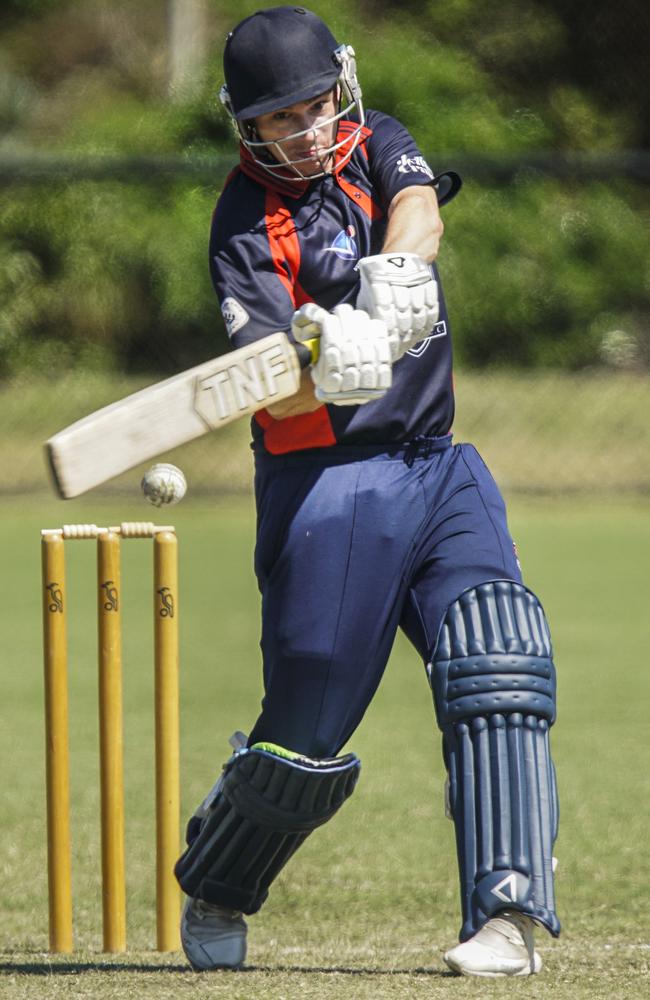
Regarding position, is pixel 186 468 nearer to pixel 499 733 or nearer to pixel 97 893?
pixel 97 893

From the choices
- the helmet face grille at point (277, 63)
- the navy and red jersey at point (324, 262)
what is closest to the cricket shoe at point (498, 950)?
the navy and red jersey at point (324, 262)

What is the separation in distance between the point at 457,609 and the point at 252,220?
716 mm

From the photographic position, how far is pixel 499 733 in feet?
8.68

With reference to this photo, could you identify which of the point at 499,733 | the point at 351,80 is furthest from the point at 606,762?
the point at 351,80

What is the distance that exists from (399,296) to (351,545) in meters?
0.43

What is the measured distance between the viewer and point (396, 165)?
2.88 metres

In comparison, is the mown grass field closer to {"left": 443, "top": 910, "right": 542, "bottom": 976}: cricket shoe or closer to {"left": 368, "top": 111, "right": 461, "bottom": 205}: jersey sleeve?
{"left": 443, "top": 910, "right": 542, "bottom": 976}: cricket shoe

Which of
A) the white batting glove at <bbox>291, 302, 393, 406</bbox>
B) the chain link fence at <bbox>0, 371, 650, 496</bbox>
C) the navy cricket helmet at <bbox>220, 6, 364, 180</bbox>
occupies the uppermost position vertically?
the chain link fence at <bbox>0, 371, 650, 496</bbox>

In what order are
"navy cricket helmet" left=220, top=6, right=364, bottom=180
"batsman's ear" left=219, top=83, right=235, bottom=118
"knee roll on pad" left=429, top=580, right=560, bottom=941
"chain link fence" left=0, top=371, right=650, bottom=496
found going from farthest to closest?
"chain link fence" left=0, top=371, right=650, bottom=496, "batsman's ear" left=219, top=83, right=235, bottom=118, "navy cricket helmet" left=220, top=6, right=364, bottom=180, "knee roll on pad" left=429, top=580, right=560, bottom=941

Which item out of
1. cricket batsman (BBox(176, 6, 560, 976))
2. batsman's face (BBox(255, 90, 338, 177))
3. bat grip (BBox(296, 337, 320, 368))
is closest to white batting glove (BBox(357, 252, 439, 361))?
cricket batsman (BBox(176, 6, 560, 976))

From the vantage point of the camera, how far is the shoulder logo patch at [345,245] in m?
2.81

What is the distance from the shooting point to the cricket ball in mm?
2779

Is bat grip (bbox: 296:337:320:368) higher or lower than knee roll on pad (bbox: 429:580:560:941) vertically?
higher

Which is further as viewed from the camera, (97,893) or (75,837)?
(75,837)
